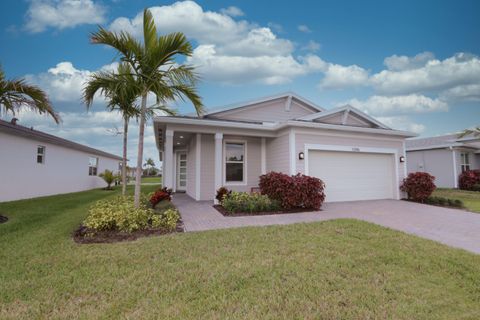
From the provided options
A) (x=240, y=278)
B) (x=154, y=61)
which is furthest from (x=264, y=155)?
(x=240, y=278)

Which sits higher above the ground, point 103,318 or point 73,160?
point 73,160

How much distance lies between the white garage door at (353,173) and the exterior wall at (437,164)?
9.92m

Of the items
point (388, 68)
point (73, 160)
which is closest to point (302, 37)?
point (388, 68)

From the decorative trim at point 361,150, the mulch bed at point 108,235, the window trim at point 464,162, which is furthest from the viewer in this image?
the window trim at point 464,162

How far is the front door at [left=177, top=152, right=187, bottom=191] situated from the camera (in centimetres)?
1583

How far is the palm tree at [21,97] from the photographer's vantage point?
6.79 metres

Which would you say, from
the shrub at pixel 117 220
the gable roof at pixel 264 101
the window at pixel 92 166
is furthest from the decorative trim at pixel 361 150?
the window at pixel 92 166

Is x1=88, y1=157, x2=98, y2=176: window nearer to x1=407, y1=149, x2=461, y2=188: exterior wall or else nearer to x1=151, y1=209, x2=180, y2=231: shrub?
A: x1=151, y1=209, x2=180, y2=231: shrub

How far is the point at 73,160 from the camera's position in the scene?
1666 cm

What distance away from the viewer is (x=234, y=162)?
11195 mm

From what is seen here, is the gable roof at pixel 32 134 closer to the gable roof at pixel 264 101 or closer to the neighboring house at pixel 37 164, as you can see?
the neighboring house at pixel 37 164

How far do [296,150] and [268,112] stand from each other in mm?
4018

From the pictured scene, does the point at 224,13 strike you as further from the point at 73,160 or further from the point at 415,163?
the point at 415,163

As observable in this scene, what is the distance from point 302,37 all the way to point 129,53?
29.6 ft
